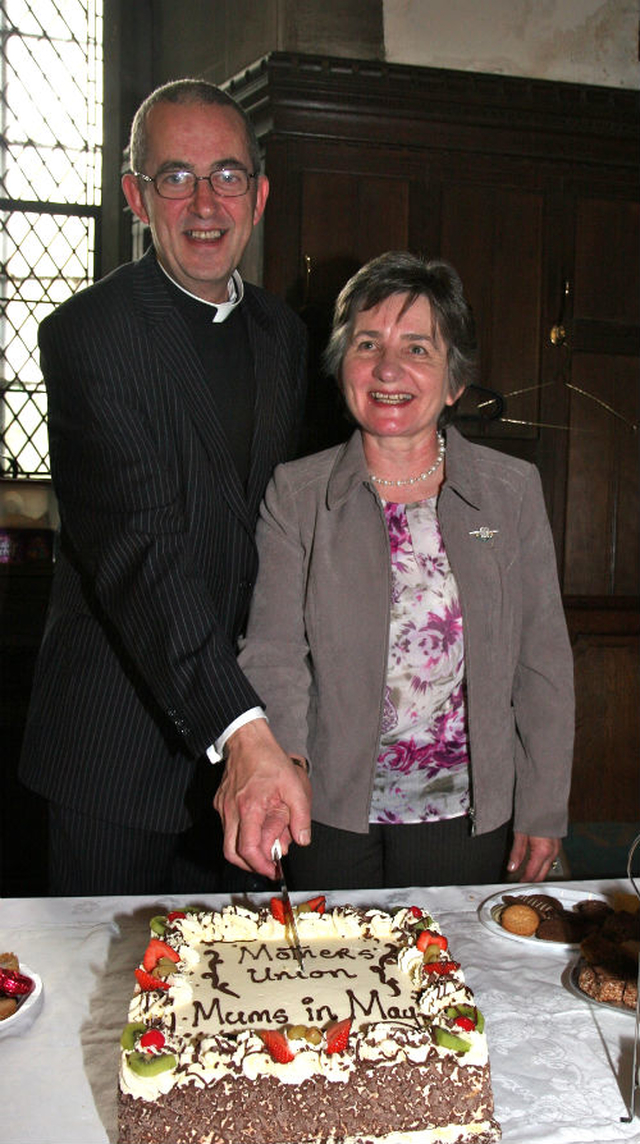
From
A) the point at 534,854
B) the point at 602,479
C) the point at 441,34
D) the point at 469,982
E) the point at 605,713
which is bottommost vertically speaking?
the point at 605,713

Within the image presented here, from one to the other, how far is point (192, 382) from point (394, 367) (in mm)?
344

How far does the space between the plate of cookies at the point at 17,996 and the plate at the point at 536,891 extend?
595 mm

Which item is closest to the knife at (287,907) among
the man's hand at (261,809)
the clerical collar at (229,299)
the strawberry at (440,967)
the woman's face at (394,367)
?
the man's hand at (261,809)

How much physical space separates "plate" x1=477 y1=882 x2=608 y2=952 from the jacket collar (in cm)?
64

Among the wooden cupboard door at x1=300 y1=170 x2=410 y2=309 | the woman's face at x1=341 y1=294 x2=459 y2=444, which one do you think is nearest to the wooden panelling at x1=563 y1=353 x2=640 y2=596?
the wooden cupboard door at x1=300 y1=170 x2=410 y2=309

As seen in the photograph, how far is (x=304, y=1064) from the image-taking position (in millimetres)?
1027

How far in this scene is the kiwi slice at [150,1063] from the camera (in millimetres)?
1006

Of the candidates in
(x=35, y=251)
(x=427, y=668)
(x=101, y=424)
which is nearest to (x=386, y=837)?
(x=427, y=668)

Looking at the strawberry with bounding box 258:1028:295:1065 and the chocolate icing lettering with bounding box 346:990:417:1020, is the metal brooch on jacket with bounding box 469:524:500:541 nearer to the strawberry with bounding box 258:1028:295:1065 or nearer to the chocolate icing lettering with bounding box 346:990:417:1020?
the chocolate icing lettering with bounding box 346:990:417:1020

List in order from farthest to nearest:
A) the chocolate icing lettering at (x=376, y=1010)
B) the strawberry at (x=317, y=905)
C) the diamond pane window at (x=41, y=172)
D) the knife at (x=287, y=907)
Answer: the diamond pane window at (x=41, y=172) → the strawberry at (x=317, y=905) → the knife at (x=287, y=907) → the chocolate icing lettering at (x=376, y=1010)

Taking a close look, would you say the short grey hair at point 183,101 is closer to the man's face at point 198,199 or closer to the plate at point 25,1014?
the man's face at point 198,199

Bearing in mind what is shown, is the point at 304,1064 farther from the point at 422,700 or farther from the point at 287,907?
the point at 422,700

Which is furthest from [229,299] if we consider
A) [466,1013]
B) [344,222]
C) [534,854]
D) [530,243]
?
[530,243]

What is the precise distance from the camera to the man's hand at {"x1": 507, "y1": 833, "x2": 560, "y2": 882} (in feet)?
6.32
